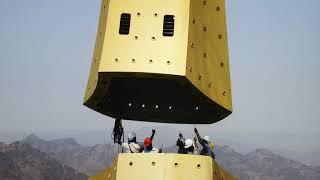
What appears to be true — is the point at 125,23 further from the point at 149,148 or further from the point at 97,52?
the point at 149,148

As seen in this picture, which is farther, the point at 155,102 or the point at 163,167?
the point at 155,102

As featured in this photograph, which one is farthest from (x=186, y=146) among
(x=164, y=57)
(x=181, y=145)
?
(x=164, y=57)

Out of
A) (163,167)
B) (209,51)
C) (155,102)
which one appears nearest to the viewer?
(163,167)

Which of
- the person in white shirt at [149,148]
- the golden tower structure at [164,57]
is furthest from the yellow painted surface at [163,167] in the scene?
the person in white shirt at [149,148]

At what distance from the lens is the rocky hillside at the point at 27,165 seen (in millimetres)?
94062

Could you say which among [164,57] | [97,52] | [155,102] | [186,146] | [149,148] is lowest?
[149,148]

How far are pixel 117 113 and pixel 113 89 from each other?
6.56 ft

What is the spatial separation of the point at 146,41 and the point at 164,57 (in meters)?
0.69

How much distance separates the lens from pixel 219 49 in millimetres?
15727

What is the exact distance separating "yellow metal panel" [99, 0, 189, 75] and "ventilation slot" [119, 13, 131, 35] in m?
0.08

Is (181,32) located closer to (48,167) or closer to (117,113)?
(117,113)

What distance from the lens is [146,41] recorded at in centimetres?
1356

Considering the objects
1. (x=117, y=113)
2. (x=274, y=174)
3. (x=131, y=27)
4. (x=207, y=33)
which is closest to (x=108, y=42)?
(x=131, y=27)

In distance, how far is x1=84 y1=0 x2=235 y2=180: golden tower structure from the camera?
43.1ft
